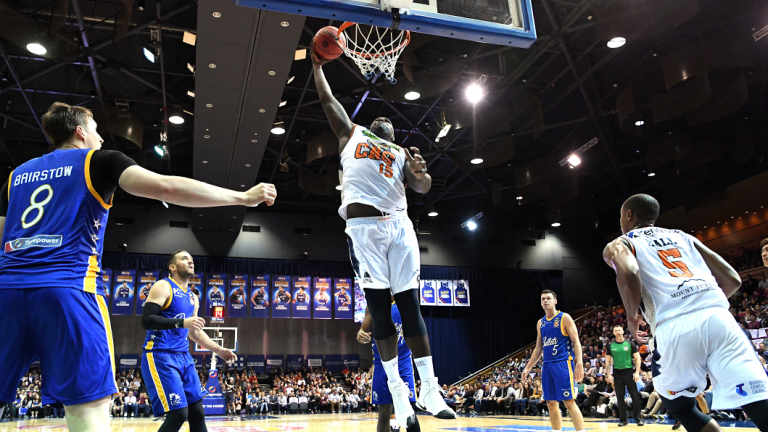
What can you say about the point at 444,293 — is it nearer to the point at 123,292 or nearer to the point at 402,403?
the point at 123,292

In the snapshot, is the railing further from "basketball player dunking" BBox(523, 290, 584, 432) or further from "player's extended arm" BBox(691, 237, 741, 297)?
"player's extended arm" BBox(691, 237, 741, 297)

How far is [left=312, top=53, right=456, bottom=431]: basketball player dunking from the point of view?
3561mm

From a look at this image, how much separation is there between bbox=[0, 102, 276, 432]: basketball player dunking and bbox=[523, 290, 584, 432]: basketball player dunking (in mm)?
6518

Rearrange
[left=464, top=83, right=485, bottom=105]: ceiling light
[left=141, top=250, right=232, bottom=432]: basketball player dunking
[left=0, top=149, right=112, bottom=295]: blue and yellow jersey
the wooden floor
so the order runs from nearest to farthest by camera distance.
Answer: [left=0, top=149, right=112, bottom=295]: blue and yellow jersey, [left=141, top=250, right=232, bottom=432]: basketball player dunking, the wooden floor, [left=464, top=83, right=485, bottom=105]: ceiling light

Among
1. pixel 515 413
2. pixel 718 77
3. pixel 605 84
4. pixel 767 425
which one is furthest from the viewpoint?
pixel 515 413

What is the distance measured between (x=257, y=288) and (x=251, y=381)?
3835 millimetres

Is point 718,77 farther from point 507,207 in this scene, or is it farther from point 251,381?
point 251,381

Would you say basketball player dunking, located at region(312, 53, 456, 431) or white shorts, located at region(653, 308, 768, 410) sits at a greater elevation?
basketball player dunking, located at region(312, 53, 456, 431)

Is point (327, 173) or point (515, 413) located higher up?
point (327, 173)

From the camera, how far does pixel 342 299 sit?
24000 millimetres

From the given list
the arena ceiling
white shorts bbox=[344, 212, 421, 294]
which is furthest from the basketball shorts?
the arena ceiling

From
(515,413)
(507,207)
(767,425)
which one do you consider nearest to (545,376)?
(767,425)

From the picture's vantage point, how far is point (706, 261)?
368 cm

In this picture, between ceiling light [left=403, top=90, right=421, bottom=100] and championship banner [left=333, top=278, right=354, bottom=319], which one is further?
championship banner [left=333, top=278, right=354, bottom=319]
